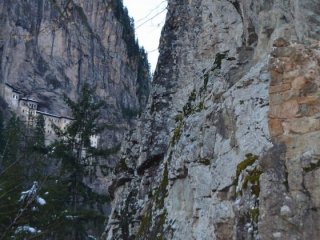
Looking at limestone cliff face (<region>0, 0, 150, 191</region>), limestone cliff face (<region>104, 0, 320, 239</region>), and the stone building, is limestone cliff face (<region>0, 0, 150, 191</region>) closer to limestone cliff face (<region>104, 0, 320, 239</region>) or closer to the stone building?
the stone building

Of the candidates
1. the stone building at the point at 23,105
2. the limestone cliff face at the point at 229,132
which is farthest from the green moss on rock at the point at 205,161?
the stone building at the point at 23,105

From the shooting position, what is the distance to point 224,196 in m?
4.66

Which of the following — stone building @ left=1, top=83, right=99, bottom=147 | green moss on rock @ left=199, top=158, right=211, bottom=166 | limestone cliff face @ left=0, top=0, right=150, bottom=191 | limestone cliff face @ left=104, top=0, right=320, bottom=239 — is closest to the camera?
limestone cliff face @ left=104, top=0, right=320, bottom=239

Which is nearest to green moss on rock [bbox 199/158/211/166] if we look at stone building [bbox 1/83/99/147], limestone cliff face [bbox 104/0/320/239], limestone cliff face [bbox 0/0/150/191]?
limestone cliff face [bbox 104/0/320/239]

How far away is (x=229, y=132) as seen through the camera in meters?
5.04

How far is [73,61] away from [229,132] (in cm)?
6939

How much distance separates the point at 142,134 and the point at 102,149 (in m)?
10.5

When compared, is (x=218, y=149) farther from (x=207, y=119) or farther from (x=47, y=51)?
(x=47, y=51)

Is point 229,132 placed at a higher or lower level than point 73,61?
lower

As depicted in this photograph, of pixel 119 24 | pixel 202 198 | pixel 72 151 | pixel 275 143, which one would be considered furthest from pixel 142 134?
pixel 119 24

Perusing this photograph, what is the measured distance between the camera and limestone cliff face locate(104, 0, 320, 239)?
372 centimetres

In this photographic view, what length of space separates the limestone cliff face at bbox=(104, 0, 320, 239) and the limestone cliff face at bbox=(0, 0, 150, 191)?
48.0 metres

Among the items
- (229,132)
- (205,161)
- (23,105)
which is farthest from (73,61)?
(229,132)

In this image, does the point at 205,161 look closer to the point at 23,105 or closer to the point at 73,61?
the point at 23,105
